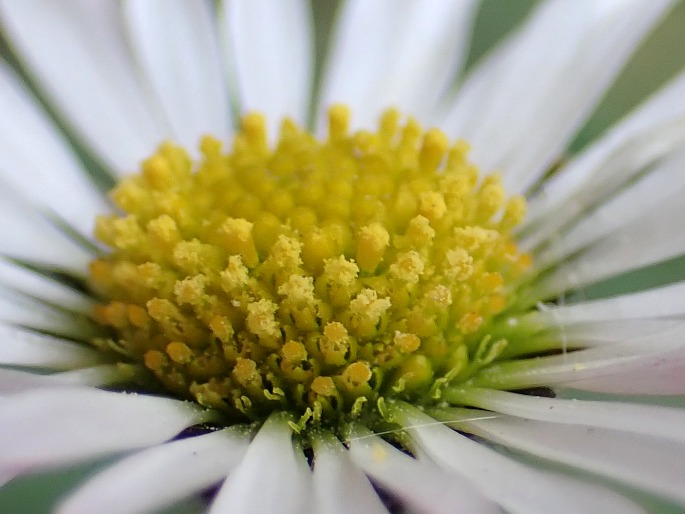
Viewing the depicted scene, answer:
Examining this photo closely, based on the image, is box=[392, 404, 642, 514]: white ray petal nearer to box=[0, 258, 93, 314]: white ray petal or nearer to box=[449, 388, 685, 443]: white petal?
box=[449, 388, 685, 443]: white petal

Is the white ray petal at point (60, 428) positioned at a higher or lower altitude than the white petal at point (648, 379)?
lower

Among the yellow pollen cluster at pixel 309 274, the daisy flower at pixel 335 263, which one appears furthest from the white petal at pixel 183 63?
the yellow pollen cluster at pixel 309 274

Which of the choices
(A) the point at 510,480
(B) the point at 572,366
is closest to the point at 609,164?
(B) the point at 572,366

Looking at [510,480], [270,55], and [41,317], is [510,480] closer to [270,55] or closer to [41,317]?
[41,317]

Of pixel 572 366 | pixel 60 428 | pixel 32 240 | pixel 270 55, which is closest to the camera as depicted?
pixel 60 428

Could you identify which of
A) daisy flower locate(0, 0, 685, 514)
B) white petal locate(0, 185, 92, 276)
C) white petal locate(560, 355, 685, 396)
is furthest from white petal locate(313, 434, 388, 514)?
white petal locate(0, 185, 92, 276)

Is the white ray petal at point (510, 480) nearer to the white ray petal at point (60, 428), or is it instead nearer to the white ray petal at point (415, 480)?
the white ray petal at point (415, 480)

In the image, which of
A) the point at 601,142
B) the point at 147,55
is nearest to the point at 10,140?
the point at 147,55
